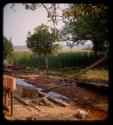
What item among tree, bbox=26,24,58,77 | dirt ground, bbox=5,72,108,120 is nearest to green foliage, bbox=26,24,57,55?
tree, bbox=26,24,58,77

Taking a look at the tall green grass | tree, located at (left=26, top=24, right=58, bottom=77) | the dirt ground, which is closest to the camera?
the dirt ground

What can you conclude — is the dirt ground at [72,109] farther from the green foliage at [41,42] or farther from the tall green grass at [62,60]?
the green foliage at [41,42]

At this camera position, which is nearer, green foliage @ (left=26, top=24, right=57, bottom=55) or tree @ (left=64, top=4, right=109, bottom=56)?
tree @ (left=64, top=4, right=109, bottom=56)

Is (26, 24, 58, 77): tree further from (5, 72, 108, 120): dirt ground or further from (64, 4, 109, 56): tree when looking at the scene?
(5, 72, 108, 120): dirt ground

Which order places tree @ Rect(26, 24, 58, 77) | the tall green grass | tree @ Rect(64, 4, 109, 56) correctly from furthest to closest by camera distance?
1. tree @ Rect(26, 24, 58, 77)
2. the tall green grass
3. tree @ Rect(64, 4, 109, 56)

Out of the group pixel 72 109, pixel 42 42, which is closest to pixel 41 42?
pixel 42 42

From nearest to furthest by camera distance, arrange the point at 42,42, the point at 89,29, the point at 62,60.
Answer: the point at 89,29
the point at 62,60
the point at 42,42

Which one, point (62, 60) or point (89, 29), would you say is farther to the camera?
point (62, 60)

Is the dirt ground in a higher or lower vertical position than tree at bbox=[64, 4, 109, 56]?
lower

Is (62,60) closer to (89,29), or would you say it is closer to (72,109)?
(89,29)

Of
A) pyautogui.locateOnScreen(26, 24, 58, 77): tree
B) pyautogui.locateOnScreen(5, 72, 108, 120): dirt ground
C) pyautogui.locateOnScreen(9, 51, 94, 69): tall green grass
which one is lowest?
pyautogui.locateOnScreen(5, 72, 108, 120): dirt ground

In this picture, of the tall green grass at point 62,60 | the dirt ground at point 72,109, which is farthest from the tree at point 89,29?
the tall green grass at point 62,60

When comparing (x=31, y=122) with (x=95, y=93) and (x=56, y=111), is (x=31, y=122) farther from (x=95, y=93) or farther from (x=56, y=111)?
(x=95, y=93)

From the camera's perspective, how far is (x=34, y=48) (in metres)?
30.8
